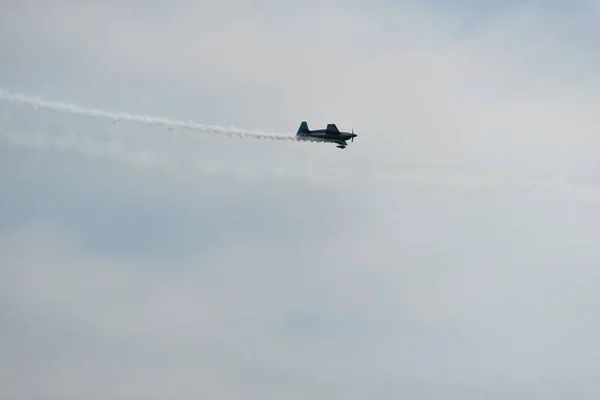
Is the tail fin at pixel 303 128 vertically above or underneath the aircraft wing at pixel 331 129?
above

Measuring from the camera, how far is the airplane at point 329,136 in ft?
296

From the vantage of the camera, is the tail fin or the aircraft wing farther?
the tail fin

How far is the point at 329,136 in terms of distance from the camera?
90.1 meters

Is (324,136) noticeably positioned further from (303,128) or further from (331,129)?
(303,128)

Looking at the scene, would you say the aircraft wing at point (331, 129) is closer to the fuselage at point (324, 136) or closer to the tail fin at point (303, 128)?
the fuselage at point (324, 136)

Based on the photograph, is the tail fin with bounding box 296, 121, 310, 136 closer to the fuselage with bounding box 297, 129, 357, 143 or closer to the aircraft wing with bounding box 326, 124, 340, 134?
the fuselage with bounding box 297, 129, 357, 143

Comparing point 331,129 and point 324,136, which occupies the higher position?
point 331,129

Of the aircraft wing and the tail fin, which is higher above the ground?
the tail fin

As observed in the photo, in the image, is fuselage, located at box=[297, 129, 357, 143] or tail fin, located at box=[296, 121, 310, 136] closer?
fuselage, located at box=[297, 129, 357, 143]

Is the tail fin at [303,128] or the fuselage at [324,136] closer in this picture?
the fuselage at [324,136]

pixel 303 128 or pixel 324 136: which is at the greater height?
pixel 303 128

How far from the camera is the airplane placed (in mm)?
90188

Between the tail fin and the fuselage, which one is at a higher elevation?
the tail fin

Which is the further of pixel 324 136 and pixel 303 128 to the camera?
pixel 303 128
